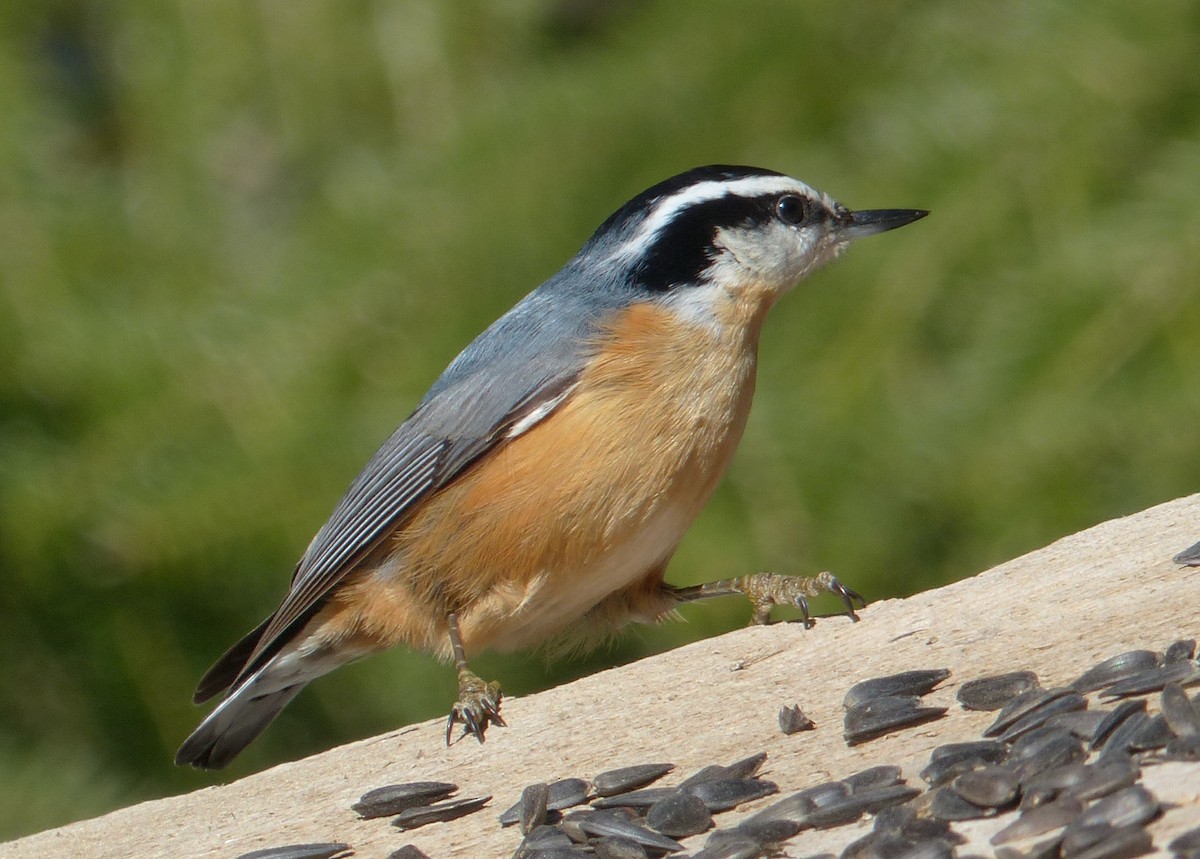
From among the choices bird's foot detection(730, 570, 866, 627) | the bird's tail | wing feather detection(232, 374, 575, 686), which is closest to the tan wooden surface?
bird's foot detection(730, 570, 866, 627)

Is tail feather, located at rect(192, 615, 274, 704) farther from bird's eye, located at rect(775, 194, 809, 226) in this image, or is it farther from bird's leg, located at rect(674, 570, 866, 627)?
bird's eye, located at rect(775, 194, 809, 226)

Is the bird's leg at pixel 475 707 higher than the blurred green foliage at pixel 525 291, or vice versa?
the blurred green foliage at pixel 525 291

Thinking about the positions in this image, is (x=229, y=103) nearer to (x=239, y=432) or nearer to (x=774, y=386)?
(x=239, y=432)

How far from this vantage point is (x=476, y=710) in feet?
9.73

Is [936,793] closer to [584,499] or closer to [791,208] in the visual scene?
[584,499]

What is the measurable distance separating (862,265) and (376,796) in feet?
7.03

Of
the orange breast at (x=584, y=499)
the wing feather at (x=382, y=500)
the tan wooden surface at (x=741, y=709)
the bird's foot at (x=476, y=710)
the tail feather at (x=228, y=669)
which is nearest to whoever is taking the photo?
the tan wooden surface at (x=741, y=709)

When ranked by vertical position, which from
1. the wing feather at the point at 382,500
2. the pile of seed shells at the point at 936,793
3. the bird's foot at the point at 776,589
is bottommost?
the pile of seed shells at the point at 936,793

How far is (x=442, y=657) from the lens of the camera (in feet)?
11.4

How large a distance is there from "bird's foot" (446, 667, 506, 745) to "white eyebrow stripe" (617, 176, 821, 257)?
1199 millimetres

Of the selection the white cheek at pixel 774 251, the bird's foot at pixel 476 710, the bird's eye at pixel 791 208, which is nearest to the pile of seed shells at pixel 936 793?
the bird's foot at pixel 476 710

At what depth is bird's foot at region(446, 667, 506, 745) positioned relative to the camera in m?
2.90

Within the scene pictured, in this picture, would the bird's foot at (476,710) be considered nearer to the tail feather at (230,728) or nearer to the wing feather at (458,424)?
the wing feather at (458,424)

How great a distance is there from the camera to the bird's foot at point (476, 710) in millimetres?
2904
